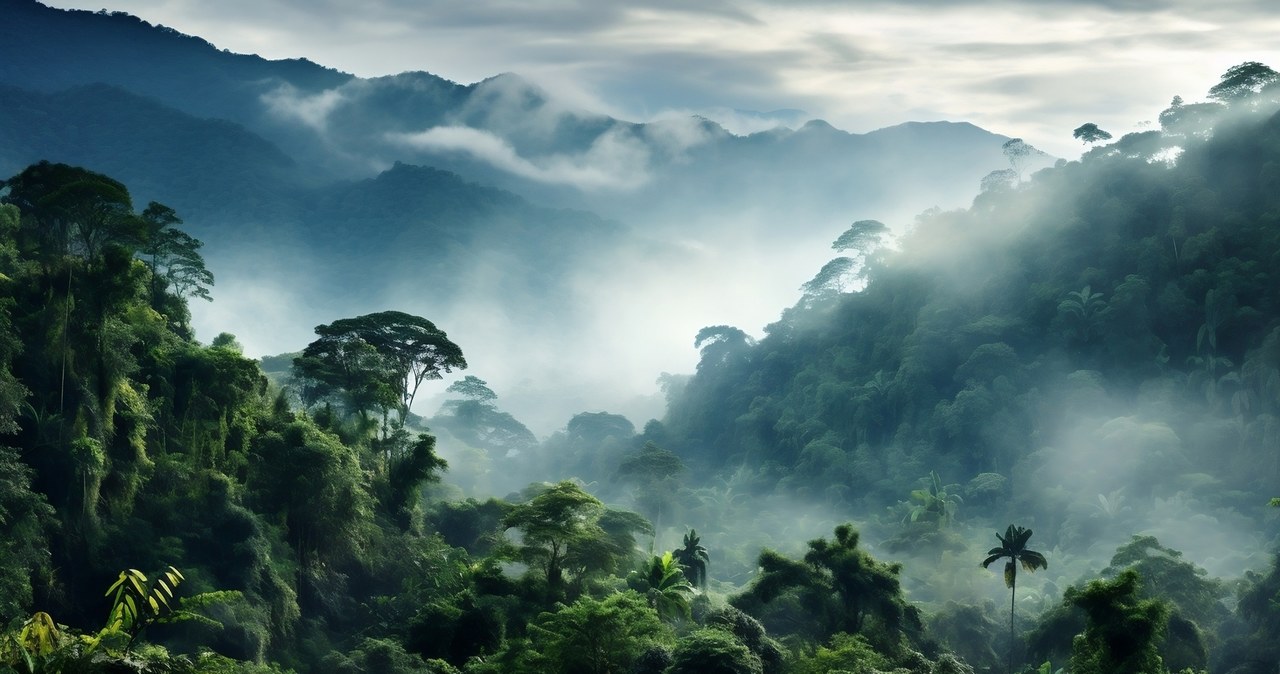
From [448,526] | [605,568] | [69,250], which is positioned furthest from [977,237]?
[69,250]

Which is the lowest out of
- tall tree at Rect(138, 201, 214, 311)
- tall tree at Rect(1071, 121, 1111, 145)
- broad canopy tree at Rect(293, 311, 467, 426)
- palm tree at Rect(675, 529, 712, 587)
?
palm tree at Rect(675, 529, 712, 587)

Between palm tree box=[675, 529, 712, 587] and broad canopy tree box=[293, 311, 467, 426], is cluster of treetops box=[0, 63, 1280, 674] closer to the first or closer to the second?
broad canopy tree box=[293, 311, 467, 426]

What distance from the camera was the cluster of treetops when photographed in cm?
4469

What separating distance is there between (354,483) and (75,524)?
16335 mm

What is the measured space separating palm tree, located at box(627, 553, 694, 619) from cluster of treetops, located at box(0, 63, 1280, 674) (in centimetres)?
22

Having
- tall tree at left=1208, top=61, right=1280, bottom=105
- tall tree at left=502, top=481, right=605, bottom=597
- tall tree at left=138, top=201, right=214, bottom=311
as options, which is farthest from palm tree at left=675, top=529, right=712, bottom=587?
tall tree at left=1208, top=61, right=1280, bottom=105

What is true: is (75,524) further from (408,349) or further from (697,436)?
(697,436)

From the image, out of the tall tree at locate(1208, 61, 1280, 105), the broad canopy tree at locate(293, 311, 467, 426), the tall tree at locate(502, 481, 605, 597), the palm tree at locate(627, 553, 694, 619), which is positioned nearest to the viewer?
the palm tree at locate(627, 553, 694, 619)

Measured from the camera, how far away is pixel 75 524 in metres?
46.6

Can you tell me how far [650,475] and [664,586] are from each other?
6846 centimetres

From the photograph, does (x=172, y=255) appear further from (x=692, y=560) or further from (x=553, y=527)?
(x=692, y=560)

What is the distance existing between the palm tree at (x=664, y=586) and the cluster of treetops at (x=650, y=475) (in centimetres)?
22

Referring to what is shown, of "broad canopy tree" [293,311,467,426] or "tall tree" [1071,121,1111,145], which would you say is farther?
"tall tree" [1071,121,1111,145]

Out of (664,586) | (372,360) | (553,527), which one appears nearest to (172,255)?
(372,360)
